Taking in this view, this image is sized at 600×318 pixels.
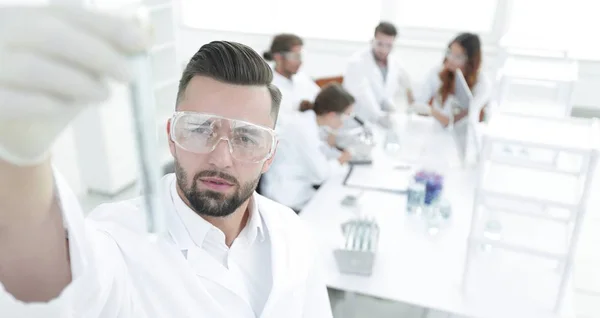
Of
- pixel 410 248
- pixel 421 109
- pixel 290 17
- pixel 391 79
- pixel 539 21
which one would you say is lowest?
pixel 410 248

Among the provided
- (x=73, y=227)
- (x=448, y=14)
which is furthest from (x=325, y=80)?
(x=73, y=227)

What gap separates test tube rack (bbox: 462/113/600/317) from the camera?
1581mm

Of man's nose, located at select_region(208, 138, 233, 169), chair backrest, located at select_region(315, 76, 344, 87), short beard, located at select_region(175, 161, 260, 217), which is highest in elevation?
man's nose, located at select_region(208, 138, 233, 169)

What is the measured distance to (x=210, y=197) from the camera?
47.6 inches

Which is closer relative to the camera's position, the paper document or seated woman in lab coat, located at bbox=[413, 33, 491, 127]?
the paper document

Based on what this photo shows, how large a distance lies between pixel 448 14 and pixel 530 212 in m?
4.11

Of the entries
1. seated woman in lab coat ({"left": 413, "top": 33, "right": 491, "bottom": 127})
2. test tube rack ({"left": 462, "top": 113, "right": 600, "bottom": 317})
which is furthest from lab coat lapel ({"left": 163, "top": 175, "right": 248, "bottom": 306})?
seated woman in lab coat ({"left": 413, "top": 33, "right": 491, "bottom": 127})

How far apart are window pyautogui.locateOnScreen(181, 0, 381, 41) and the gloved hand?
5.27m

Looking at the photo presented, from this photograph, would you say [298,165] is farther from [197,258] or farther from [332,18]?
[332,18]

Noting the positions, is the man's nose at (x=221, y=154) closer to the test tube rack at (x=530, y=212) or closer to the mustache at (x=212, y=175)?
the mustache at (x=212, y=175)

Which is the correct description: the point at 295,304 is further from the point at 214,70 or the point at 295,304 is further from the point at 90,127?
the point at 90,127

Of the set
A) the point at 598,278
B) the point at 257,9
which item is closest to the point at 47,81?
the point at 598,278

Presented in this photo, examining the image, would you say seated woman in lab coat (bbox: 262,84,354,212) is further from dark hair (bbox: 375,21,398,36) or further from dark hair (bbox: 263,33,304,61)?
dark hair (bbox: 375,21,398,36)

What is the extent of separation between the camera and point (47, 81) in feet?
1.59
